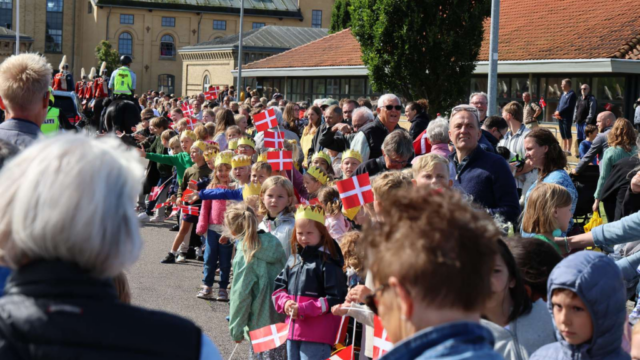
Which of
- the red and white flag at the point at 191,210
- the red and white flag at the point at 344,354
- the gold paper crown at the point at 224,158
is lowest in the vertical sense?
the red and white flag at the point at 344,354

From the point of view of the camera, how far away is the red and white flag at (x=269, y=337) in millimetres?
6355

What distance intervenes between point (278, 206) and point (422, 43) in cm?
1315

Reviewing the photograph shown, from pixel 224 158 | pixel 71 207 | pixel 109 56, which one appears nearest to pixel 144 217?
pixel 224 158

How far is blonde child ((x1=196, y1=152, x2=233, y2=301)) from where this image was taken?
9789 millimetres

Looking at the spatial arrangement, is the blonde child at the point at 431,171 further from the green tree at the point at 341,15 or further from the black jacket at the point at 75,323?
the green tree at the point at 341,15

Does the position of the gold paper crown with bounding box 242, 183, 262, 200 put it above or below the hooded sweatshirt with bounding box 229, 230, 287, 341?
above

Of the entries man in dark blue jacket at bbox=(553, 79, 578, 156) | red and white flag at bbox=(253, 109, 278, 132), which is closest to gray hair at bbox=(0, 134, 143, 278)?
red and white flag at bbox=(253, 109, 278, 132)

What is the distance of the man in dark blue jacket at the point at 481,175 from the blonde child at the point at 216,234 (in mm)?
3436

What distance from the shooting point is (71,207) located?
6.42 feet

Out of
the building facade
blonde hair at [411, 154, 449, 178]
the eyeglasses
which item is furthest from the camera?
the building facade

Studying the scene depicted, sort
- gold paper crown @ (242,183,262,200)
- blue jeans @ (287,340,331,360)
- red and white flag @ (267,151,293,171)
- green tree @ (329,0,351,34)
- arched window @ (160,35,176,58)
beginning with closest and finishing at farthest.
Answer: blue jeans @ (287,340,331,360), gold paper crown @ (242,183,262,200), red and white flag @ (267,151,293,171), green tree @ (329,0,351,34), arched window @ (160,35,176,58)

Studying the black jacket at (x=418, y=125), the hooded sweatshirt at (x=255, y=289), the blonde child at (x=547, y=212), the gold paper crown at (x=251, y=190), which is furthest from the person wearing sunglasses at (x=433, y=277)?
the black jacket at (x=418, y=125)

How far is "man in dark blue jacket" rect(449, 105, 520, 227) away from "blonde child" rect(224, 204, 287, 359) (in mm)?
1685

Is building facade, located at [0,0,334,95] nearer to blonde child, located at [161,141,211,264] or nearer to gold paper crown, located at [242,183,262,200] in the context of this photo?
blonde child, located at [161,141,211,264]
